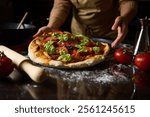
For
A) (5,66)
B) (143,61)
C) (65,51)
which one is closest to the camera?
(5,66)

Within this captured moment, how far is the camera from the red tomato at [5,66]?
1027 mm

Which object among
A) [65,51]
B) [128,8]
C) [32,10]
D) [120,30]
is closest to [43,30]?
[65,51]

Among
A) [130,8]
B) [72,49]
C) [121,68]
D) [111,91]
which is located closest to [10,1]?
[130,8]

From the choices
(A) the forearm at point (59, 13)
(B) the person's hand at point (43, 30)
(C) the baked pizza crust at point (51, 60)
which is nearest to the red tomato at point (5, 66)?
(C) the baked pizza crust at point (51, 60)

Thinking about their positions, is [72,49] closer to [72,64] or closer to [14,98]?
[72,64]

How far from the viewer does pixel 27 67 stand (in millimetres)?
1053

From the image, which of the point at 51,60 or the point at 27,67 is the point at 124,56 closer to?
the point at 51,60

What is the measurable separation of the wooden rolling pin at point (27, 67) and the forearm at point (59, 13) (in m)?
0.53

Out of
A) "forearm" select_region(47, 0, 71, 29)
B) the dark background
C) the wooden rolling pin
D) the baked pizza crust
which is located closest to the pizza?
the baked pizza crust

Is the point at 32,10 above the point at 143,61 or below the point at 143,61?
below

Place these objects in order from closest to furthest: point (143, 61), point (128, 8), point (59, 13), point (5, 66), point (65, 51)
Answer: point (5, 66)
point (143, 61)
point (65, 51)
point (128, 8)
point (59, 13)

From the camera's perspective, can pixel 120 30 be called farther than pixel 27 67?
Yes

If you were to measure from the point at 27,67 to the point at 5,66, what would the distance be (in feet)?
0.23

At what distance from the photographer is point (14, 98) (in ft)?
3.08
